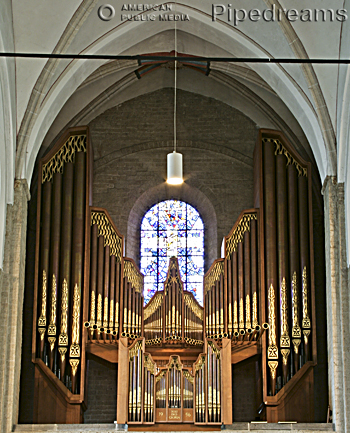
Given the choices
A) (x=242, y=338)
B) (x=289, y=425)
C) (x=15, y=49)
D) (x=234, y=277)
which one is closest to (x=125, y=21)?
(x=15, y=49)

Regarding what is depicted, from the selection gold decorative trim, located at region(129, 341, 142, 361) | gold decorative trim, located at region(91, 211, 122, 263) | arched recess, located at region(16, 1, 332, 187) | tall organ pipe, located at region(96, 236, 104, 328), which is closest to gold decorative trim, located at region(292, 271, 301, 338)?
arched recess, located at region(16, 1, 332, 187)

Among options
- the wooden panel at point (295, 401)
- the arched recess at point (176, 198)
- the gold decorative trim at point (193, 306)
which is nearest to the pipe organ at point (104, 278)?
the gold decorative trim at point (193, 306)

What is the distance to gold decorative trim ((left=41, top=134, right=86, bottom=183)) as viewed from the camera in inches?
610

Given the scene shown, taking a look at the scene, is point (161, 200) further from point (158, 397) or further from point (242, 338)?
point (158, 397)

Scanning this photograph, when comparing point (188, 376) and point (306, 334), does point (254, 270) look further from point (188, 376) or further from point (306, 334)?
point (188, 376)

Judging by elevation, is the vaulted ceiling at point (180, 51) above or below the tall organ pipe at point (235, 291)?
above

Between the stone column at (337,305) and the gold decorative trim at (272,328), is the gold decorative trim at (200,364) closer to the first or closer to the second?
the gold decorative trim at (272,328)

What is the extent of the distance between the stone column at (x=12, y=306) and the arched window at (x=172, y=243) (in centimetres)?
388

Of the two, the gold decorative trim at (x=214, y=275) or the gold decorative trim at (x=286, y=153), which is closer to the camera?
the gold decorative trim at (x=214, y=275)

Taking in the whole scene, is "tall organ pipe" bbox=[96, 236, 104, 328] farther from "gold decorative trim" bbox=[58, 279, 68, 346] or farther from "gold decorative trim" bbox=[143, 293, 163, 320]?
"gold decorative trim" bbox=[143, 293, 163, 320]

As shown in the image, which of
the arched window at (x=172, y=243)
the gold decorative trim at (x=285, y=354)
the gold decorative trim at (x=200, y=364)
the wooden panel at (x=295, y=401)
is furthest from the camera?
the arched window at (x=172, y=243)

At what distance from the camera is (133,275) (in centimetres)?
1546

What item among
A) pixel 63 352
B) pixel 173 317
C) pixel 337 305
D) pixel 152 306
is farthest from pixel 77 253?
pixel 337 305

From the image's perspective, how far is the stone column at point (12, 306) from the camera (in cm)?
1290
